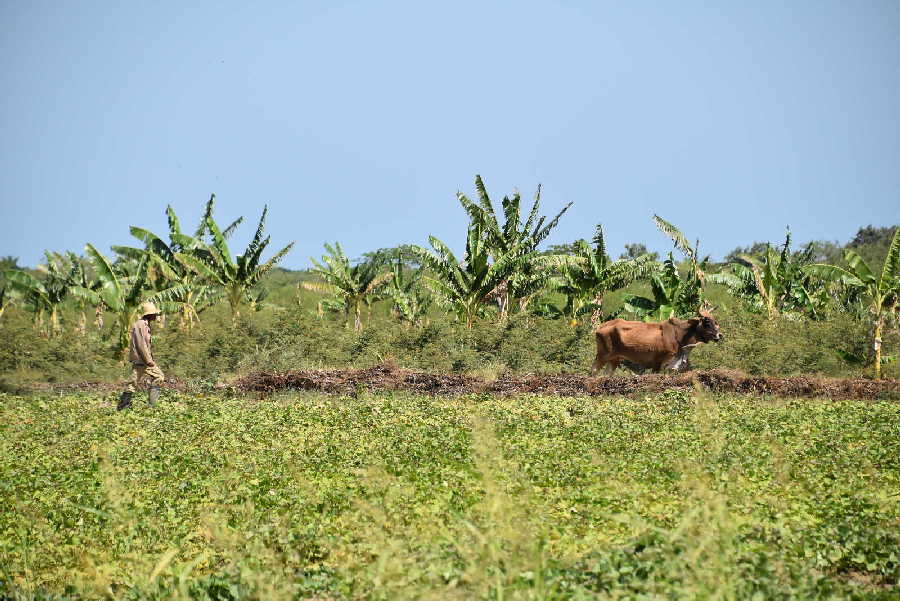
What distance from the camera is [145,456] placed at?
10406mm

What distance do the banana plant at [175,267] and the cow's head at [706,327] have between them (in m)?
17.4

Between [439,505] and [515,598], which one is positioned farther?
[439,505]

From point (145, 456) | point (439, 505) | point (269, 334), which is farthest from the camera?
point (269, 334)

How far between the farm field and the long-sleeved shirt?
1.52 meters

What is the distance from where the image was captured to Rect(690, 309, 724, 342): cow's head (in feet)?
61.8

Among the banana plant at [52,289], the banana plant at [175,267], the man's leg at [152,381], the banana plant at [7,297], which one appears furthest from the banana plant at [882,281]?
the banana plant at [7,297]

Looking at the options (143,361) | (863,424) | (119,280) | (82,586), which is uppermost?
(119,280)

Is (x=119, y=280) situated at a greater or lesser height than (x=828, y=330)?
greater

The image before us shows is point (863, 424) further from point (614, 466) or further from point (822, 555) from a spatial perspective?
point (822, 555)

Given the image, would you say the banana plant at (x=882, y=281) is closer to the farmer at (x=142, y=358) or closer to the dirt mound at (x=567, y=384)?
the dirt mound at (x=567, y=384)

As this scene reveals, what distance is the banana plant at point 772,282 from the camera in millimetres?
29047

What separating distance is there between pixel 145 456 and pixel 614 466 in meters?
5.75

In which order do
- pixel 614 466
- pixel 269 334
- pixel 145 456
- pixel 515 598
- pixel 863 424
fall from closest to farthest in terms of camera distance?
pixel 515 598
pixel 614 466
pixel 145 456
pixel 863 424
pixel 269 334

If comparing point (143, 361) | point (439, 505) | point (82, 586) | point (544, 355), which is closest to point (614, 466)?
point (439, 505)
